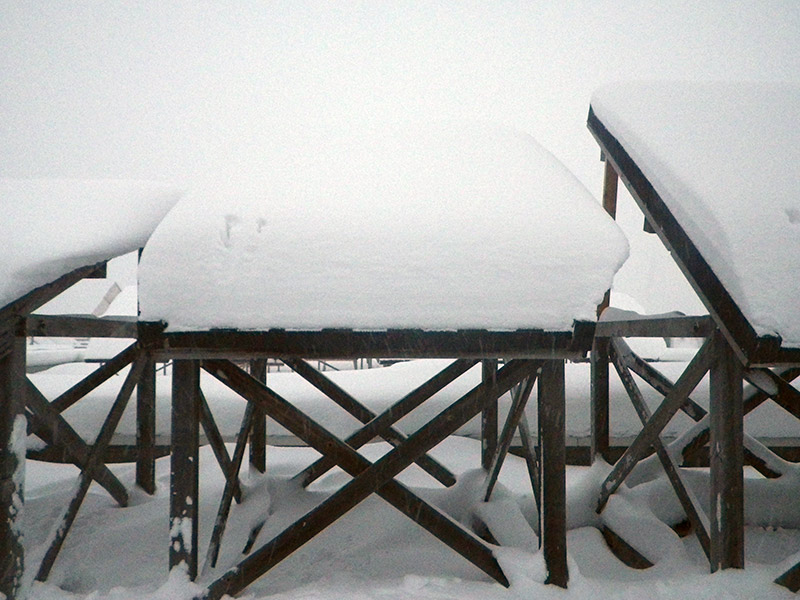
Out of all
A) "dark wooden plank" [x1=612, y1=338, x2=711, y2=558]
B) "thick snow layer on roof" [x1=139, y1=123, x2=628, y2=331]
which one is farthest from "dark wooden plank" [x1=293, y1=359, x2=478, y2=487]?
"thick snow layer on roof" [x1=139, y1=123, x2=628, y2=331]

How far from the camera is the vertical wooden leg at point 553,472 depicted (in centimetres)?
237

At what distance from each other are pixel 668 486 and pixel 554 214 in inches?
98.2

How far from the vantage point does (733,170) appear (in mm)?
2594

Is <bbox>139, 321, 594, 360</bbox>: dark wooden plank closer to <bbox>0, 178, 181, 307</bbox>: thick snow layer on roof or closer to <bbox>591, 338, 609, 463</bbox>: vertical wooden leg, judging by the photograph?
<bbox>0, 178, 181, 307</bbox>: thick snow layer on roof

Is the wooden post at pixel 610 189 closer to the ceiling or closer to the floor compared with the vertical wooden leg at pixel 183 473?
closer to the ceiling

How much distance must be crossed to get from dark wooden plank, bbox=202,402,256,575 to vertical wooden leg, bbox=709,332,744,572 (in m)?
2.52

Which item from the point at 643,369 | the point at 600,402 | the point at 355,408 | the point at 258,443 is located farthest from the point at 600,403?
the point at 258,443

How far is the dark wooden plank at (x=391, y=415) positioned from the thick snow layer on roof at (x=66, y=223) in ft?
6.19

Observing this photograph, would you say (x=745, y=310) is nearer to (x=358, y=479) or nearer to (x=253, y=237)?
(x=358, y=479)

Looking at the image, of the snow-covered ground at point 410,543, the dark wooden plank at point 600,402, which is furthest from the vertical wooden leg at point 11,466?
the dark wooden plank at point 600,402

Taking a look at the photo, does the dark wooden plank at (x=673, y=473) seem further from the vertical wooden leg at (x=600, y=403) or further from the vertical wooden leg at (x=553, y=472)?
the vertical wooden leg at (x=553, y=472)

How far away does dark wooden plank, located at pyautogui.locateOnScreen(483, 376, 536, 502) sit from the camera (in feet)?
9.22

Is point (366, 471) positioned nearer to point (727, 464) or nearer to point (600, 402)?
point (727, 464)

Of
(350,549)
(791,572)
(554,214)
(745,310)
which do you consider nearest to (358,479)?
(350,549)
